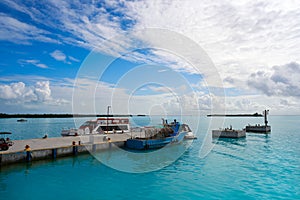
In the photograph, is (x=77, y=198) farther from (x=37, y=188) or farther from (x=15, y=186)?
(x=15, y=186)

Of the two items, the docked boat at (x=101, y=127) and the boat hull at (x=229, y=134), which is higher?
the docked boat at (x=101, y=127)

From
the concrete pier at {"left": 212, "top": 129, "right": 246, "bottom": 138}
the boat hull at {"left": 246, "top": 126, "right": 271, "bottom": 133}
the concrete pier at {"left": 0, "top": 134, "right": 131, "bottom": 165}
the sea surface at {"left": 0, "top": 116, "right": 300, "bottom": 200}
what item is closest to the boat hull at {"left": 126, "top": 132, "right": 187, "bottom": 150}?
the concrete pier at {"left": 0, "top": 134, "right": 131, "bottom": 165}

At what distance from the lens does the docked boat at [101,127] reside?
3256cm

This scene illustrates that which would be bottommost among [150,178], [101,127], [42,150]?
[150,178]

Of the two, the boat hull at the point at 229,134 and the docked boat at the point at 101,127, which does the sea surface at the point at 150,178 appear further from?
the boat hull at the point at 229,134

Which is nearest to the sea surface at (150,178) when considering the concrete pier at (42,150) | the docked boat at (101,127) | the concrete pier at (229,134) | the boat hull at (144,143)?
the concrete pier at (42,150)

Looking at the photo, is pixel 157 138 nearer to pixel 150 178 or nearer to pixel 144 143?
pixel 144 143

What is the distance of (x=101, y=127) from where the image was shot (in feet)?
116

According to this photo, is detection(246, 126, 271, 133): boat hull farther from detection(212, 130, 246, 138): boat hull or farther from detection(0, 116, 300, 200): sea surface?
detection(0, 116, 300, 200): sea surface

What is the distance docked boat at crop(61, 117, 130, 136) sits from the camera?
107ft

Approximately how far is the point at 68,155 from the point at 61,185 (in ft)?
28.5

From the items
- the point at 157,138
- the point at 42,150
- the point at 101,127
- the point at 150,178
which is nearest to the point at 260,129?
the point at 157,138

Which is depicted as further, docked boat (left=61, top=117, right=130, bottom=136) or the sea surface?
docked boat (left=61, top=117, right=130, bottom=136)

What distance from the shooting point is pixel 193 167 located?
20656 mm
